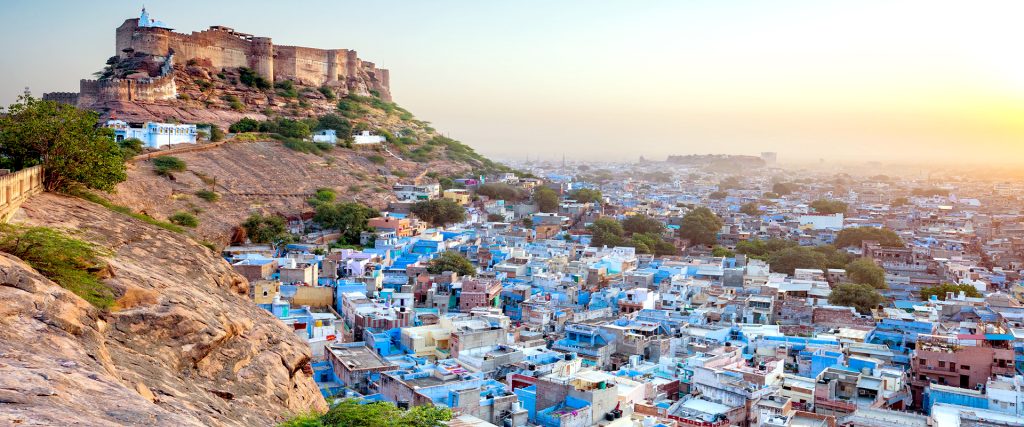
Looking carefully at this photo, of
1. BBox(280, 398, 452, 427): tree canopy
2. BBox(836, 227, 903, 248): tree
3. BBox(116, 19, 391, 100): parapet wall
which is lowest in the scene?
BBox(836, 227, 903, 248): tree

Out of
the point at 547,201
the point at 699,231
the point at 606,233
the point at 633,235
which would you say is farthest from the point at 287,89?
the point at 699,231

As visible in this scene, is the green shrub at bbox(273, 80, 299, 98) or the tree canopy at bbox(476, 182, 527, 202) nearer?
the tree canopy at bbox(476, 182, 527, 202)

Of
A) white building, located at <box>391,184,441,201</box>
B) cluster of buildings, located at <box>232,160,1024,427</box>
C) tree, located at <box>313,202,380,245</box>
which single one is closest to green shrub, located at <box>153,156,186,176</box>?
tree, located at <box>313,202,380,245</box>

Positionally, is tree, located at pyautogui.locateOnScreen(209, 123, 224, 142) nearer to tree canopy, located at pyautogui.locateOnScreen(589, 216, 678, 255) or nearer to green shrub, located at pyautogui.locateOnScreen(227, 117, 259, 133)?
green shrub, located at pyautogui.locateOnScreen(227, 117, 259, 133)

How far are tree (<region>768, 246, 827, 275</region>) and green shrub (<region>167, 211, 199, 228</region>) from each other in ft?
56.0

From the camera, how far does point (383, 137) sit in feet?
132

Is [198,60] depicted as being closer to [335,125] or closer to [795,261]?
[335,125]

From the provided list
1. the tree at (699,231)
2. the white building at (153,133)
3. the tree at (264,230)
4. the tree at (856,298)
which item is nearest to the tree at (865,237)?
the tree at (699,231)

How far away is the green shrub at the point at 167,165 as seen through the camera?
2580 centimetres

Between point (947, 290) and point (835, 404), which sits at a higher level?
point (947, 290)

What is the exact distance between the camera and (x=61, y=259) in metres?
5.79

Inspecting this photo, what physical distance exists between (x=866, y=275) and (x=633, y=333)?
10.8 m

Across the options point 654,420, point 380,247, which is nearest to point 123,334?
point 654,420

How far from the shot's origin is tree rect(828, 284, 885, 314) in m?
19.6
